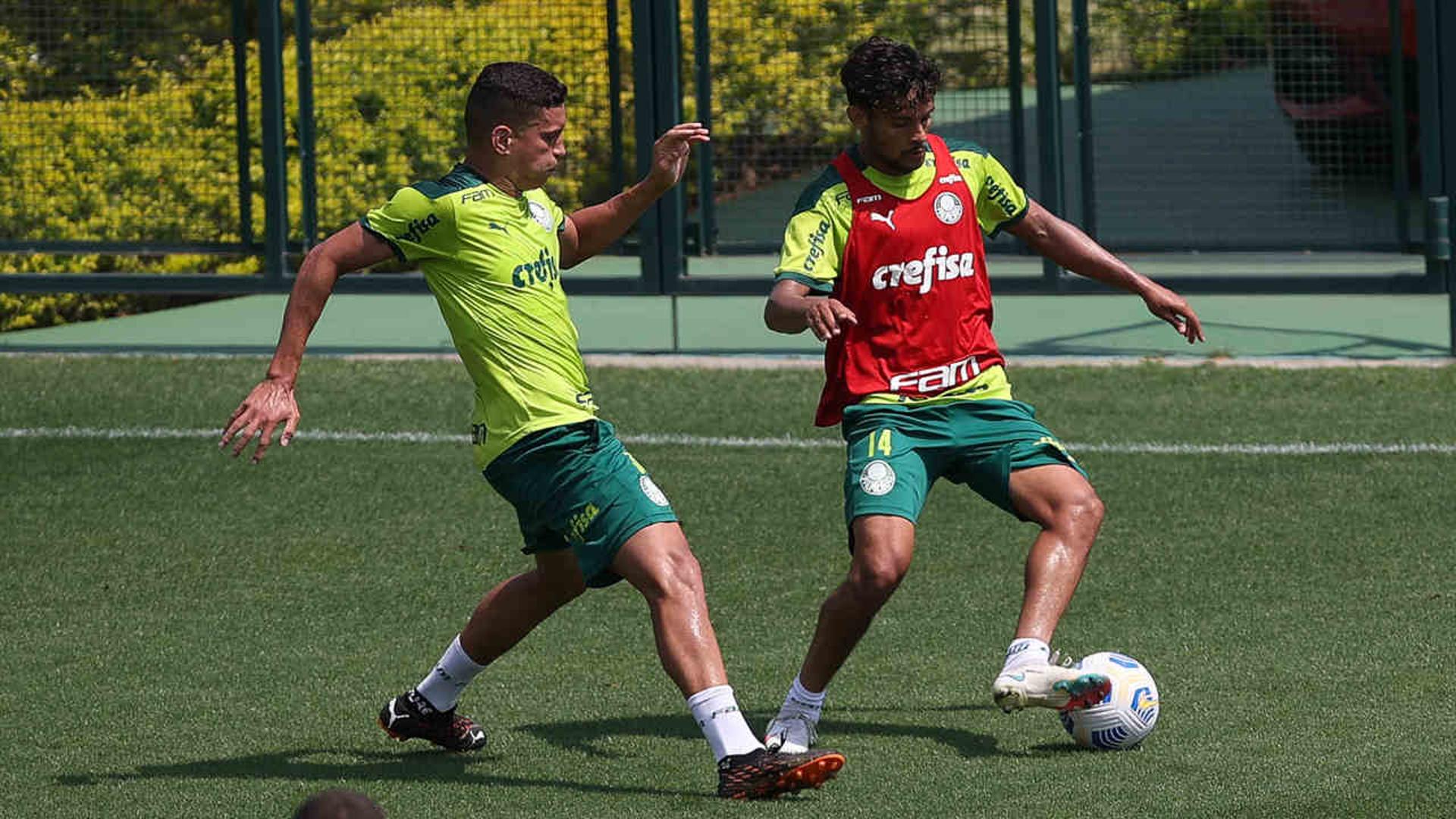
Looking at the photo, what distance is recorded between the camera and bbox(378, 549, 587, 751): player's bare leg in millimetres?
6480

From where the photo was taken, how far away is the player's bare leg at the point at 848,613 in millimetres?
6262

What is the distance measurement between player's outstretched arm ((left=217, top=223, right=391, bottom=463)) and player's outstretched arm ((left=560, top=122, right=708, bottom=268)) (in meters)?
0.65

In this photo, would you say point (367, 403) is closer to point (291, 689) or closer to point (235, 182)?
point (235, 182)

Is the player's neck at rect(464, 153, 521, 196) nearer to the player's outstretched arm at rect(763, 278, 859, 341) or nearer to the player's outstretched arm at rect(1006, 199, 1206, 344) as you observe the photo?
the player's outstretched arm at rect(763, 278, 859, 341)

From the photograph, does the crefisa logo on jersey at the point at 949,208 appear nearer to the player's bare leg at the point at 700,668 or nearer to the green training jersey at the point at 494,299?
the green training jersey at the point at 494,299

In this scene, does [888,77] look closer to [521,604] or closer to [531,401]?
[531,401]

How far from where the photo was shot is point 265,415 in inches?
234

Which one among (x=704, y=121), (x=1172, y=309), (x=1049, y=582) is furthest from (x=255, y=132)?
(x=1049, y=582)

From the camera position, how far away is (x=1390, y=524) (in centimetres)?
912

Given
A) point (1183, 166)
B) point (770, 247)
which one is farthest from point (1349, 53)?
point (770, 247)

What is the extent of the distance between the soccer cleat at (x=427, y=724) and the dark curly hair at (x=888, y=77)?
2072 mm

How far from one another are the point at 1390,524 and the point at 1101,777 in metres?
3.42

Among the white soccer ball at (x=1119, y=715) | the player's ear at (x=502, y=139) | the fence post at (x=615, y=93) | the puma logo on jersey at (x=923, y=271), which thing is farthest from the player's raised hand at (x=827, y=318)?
the fence post at (x=615, y=93)

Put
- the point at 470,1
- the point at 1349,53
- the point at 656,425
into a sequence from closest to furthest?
the point at 656,425
the point at 1349,53
the point at 470,1
